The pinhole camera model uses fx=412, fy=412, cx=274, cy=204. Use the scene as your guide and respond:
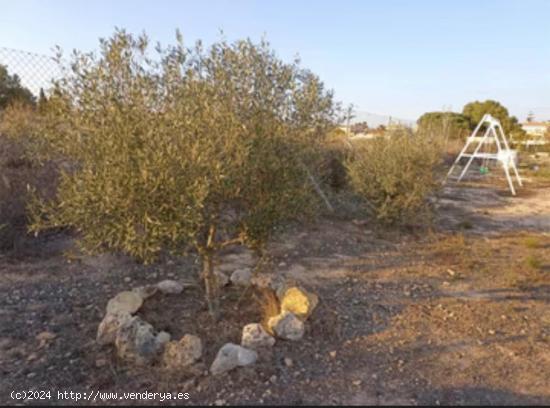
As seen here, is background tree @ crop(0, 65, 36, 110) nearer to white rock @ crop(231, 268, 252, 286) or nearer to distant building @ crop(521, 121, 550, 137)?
white rock @ crop(231, 268, 252, 286)

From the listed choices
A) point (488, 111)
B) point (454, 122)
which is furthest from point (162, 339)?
point (488, 111)

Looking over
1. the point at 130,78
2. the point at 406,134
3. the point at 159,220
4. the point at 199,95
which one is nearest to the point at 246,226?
the point at 159,220

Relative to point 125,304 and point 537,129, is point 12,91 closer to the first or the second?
point 125,304

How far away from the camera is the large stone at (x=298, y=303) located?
305 centimetres

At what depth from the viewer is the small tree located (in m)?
2.31

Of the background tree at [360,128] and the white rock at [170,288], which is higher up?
the background tree at [360,128]

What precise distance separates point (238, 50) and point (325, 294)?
7.39 ft

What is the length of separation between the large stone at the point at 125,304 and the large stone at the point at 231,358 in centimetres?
83

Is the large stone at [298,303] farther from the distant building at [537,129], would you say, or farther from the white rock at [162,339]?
the distant building at [537,129]

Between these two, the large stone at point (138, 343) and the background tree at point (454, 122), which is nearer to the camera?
the large stone at point (138, 343)

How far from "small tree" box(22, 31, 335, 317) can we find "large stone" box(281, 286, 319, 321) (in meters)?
0.47

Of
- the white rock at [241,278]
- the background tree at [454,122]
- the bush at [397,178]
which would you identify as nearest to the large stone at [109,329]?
the white rock at [241,278]

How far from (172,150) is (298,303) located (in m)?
1.51

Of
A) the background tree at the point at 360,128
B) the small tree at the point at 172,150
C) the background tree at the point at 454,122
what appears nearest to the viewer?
the small tree at the point at 172,150
